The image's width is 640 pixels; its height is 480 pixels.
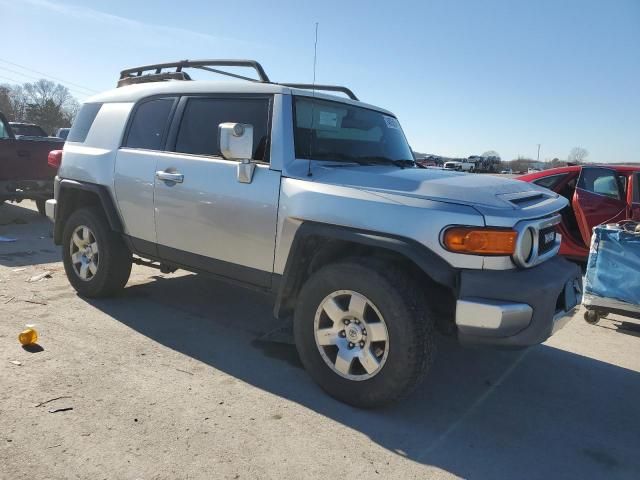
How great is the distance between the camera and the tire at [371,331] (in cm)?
287

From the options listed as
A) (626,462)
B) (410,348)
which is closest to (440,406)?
(410,348)

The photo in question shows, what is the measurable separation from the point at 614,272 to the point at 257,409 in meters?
3.87

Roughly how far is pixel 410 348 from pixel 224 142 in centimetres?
179

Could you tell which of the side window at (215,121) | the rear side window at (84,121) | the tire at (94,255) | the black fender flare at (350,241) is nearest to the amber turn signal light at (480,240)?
the black fender flare at (350,241)

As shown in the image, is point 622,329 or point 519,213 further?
point 622,329

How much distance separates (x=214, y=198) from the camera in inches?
146

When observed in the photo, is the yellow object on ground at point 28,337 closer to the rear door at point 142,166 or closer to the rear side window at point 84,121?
the rear door at point 142,166

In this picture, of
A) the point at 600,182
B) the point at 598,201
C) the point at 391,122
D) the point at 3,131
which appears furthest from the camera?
the point at 3,131

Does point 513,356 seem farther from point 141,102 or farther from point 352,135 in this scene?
point 141,102

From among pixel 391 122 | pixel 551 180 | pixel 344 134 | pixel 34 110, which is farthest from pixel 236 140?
pixel 34 110

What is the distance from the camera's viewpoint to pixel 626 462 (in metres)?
2.77

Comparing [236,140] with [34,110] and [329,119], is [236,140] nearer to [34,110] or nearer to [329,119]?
[329,119]

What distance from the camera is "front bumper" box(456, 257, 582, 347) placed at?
2.69 m

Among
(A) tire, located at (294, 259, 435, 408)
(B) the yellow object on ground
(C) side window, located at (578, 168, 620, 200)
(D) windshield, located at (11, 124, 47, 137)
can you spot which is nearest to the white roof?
(A) tire, located at (294, 259, 435, 408)
